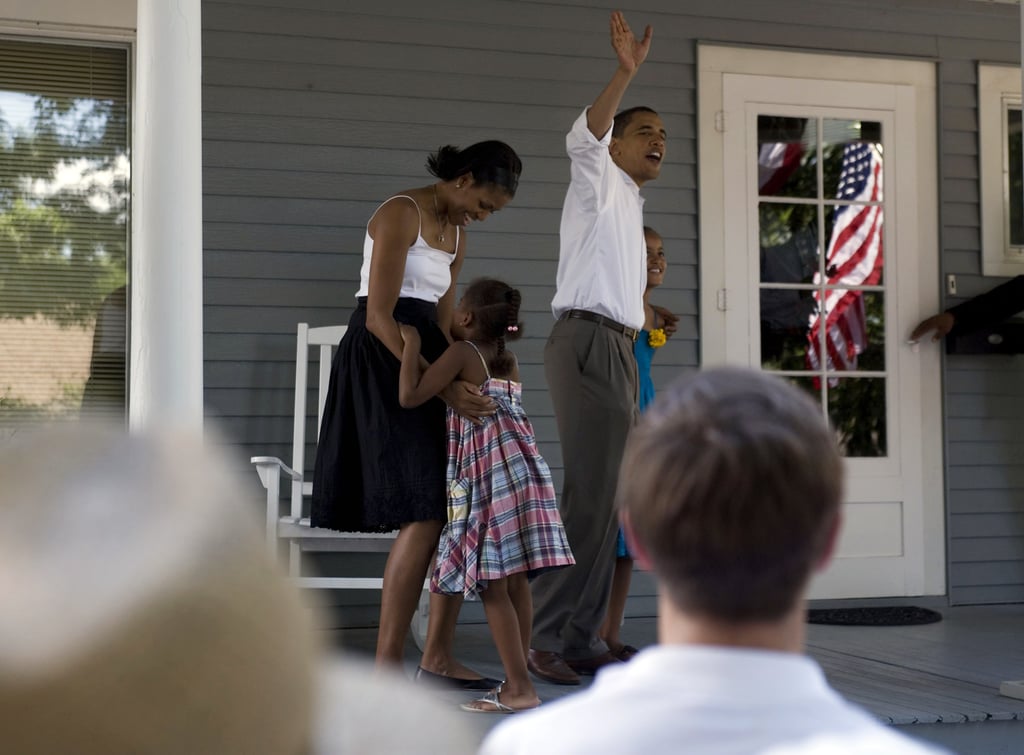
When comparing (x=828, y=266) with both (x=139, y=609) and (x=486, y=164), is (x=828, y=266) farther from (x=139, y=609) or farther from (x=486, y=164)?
(x=139, y=609)

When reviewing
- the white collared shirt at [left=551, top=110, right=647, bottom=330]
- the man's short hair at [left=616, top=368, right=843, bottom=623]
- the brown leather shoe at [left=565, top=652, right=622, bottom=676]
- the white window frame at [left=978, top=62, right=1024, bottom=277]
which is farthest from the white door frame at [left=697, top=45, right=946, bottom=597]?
the man's short hair at [left=616, top=368, right=843, bottom=623]

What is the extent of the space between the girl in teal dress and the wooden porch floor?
14.1 inches

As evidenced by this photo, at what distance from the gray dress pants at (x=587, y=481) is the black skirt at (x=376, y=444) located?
54 centimetres

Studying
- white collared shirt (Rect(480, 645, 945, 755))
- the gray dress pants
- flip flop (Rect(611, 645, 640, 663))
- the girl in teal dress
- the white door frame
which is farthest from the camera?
the white door frame

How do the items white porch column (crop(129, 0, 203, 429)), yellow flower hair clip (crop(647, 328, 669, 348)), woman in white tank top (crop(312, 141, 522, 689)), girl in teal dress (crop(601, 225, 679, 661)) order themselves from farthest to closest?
yellow flower hair clip (crop(647, 328, 669, 348)), girl in teal dress (crop(601, 225, 679, 661)), woman in white tank top (crop(312, 141, 522, 689)), white porch column (crop(129, 0, 203, 429))

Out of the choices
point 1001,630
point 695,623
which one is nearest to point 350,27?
point 1001,630

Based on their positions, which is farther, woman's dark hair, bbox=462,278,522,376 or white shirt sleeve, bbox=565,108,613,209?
white shirt sleeve, bbox=565,108,613,209

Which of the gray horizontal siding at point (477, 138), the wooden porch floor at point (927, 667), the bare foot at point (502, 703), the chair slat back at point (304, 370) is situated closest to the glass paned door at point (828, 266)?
the gray horizontal siding at point (477, 138)

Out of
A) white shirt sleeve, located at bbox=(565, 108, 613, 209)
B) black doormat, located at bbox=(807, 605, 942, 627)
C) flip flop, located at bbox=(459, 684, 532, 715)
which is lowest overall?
black doormat, located at bbox=(807, 605, 942, 627)

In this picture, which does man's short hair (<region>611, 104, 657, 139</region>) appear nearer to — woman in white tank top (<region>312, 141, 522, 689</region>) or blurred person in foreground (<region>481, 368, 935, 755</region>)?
woman in white tank top (<region>312, 141, 522, 689</region>)

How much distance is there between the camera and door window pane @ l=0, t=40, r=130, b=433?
4445mm

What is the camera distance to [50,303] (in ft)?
14.7

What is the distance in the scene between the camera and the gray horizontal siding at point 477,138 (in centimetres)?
449

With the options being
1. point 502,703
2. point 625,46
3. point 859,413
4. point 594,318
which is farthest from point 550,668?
point 859,413
